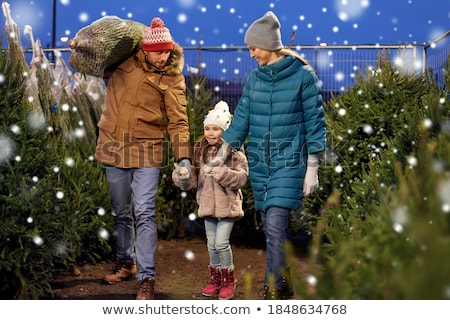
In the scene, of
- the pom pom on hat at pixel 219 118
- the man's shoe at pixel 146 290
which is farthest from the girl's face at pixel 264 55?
the man's shoe at pixel 146 290

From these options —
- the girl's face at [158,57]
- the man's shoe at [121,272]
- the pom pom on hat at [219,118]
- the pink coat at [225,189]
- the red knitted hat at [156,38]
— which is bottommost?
the man's shoe at [121,272]

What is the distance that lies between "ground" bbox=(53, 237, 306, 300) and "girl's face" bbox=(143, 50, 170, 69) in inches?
65.4

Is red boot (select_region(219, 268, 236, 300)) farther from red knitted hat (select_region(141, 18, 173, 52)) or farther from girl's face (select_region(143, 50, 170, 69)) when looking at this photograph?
red knitted hat (select_region(141, 18, 173, 52))

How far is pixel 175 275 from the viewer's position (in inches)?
Result: 250

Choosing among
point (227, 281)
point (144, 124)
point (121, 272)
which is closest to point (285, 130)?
point (144, 124)

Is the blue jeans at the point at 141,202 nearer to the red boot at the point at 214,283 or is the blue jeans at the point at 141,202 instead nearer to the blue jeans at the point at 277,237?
the red boot at the point at 214,283

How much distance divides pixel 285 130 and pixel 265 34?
683 mm

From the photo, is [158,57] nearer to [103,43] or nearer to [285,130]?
[103,43]

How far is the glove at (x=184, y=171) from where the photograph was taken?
502 centimetres

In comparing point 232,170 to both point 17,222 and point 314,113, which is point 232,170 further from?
point 17,222

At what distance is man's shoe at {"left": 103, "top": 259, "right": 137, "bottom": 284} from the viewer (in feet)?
18.7

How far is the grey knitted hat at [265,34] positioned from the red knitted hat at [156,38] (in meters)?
0.64

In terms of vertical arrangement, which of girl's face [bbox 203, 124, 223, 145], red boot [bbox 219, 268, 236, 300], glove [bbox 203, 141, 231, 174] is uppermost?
girl's face [bbox 203, 124, 223, 145]

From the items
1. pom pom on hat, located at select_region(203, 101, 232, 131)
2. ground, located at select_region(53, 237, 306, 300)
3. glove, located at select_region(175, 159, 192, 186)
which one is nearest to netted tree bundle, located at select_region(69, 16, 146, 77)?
pom pom on hat, located at select_region(203, 101, 232, 131)
